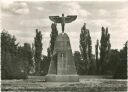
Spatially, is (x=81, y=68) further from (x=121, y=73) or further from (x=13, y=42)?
(x=121, y=73)

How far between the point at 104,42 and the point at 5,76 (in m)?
31.9

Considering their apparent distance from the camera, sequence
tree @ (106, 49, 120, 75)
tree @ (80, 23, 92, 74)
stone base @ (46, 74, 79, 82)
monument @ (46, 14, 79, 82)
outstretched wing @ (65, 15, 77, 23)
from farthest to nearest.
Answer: tree @ (80, 23, 92, 74) → tree @ (106, 49, 120, 75) → outstretched wing @ (65, 15, 77, 23) → monument @ (46, 14, 79, 82) → stone base @ (46, 74, 79, 82)

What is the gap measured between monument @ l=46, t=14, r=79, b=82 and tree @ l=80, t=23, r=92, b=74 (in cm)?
4149

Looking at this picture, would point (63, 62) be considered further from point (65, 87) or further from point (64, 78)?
point (65, 87)

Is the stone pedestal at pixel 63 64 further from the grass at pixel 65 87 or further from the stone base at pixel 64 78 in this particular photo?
the grass at pixel 65 87

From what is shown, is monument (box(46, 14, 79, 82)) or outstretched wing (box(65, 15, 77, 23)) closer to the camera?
monument (box(46, 14, 79, 82))

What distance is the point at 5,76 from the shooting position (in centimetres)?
4362

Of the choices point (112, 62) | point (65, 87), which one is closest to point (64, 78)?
point (65, 87)

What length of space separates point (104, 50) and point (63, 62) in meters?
41.2

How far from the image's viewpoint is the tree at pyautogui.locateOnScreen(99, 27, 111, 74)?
6950cm

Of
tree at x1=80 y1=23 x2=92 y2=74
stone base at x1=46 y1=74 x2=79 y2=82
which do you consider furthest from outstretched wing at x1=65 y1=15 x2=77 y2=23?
tree at x1=80 y1=23 x2=92 y2=74

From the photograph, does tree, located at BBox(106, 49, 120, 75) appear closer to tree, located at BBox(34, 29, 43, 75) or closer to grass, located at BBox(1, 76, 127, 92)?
tree, located at BBox(34, 29, 43, 75)

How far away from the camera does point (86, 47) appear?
72.8m

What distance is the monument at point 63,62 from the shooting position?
29.8 metres
